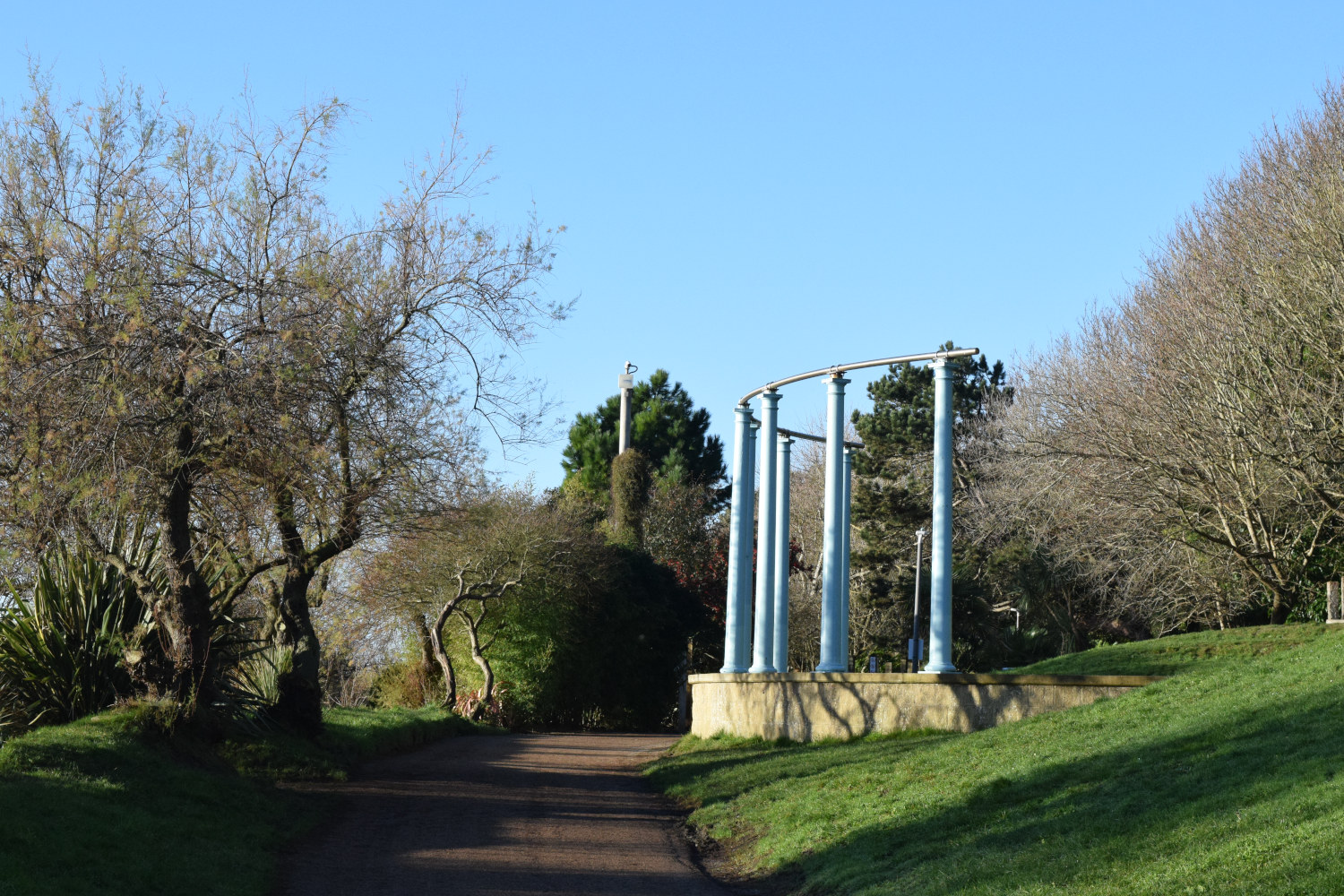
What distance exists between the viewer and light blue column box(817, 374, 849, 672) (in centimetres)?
1950

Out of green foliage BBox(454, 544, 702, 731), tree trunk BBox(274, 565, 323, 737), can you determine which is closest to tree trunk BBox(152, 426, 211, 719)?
tree trunk BBox(274, 565, 323, 737)

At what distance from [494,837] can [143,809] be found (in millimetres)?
2972

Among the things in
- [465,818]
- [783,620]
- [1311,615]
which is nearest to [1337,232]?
→ [1311,615]

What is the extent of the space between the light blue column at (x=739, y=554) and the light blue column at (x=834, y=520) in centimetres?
184

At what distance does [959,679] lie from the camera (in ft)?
53.0

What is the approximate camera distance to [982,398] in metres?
42.3

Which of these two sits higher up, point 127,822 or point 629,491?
point 629,491

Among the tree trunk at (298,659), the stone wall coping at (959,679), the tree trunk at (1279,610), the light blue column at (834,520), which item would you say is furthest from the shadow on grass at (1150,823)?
the tree trunk at (1279,610)

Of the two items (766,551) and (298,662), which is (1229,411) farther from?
(298,662)

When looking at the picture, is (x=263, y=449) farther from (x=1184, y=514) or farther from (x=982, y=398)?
(x=982, y=398)

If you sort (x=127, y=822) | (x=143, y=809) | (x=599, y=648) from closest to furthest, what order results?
(x=127, y=822) → (x=143, y=809) → (x=599, y=648)

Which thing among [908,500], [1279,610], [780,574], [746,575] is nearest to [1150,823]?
[780,574]

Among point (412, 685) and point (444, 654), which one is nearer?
point (444, 654)

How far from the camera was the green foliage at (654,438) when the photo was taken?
52.2 metres
